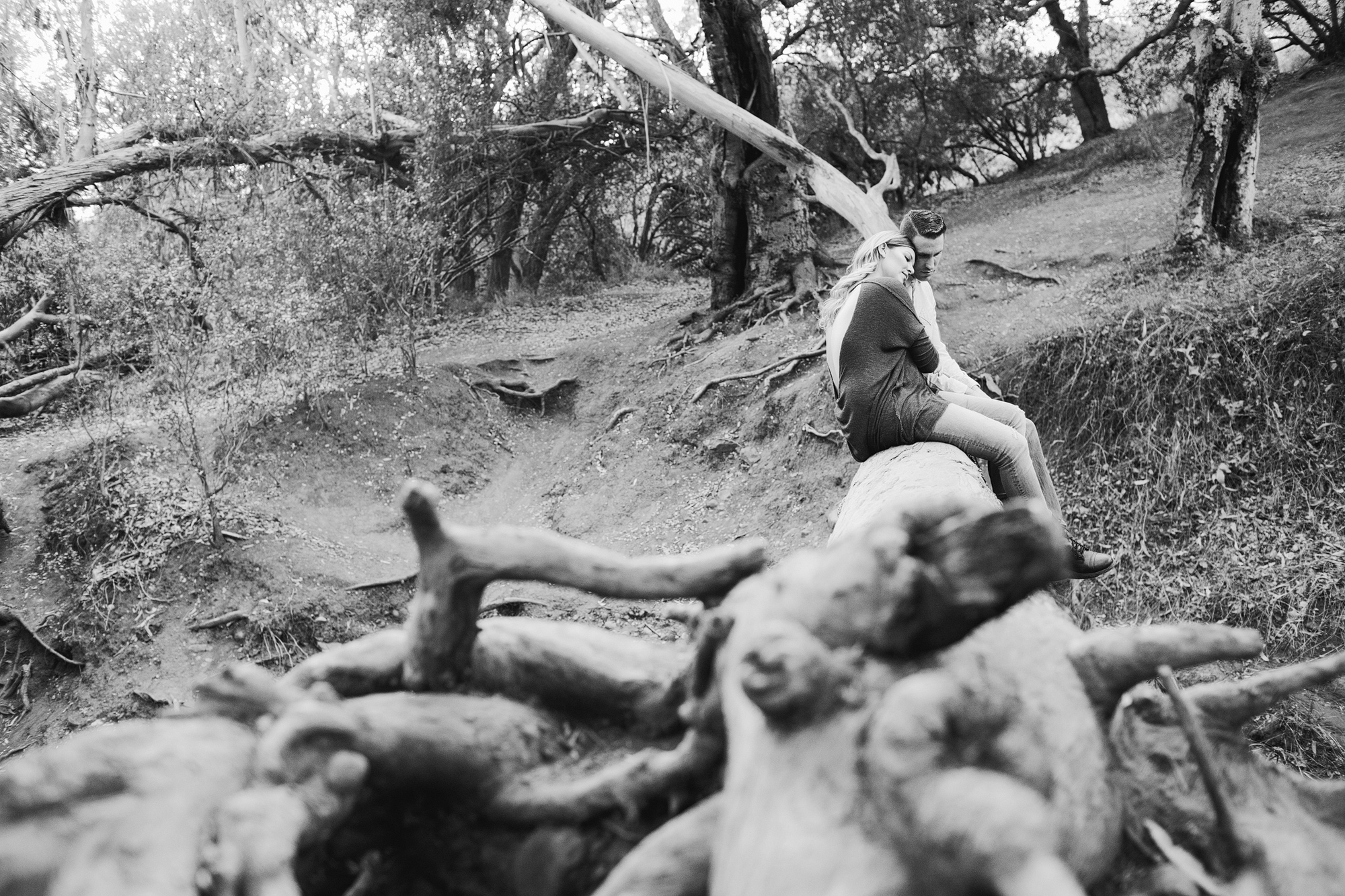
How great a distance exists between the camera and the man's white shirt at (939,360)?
509 centimetres

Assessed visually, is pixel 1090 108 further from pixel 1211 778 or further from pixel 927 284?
pixel 1211 778

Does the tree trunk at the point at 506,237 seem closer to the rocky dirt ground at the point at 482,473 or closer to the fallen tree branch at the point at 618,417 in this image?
the rocky dirt ground at the point at 482,473

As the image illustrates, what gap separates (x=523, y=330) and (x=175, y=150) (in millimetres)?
5389

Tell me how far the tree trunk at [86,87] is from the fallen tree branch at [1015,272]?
12938 mm

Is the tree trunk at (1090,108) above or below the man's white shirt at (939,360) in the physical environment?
above

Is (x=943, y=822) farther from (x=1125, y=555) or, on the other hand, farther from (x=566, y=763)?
(x=1125, y=555)

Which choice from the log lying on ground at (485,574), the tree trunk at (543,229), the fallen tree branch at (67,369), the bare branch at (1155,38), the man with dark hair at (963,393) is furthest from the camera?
the tree trunk at (543,229)

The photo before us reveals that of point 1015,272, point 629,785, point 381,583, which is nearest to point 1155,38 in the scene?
point 1015,272

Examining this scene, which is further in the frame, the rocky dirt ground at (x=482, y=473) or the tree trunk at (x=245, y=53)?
the tree trunk at (x=245, y=53)

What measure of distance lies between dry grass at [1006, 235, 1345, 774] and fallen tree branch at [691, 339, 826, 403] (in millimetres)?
2785

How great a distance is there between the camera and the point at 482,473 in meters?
10.3

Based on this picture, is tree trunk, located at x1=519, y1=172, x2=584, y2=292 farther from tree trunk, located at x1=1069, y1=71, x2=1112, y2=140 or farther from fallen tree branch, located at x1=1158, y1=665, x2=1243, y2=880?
fallen tree branch, located at x1=1158, y1=665, x2=1243, y2=880

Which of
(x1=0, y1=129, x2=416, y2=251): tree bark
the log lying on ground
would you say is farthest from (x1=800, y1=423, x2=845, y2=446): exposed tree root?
(x1=0, y1=129, x2=416, y2=251): tree bark

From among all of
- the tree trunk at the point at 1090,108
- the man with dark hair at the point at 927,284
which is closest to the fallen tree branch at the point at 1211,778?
the man with dark hair at the point at 927,284
